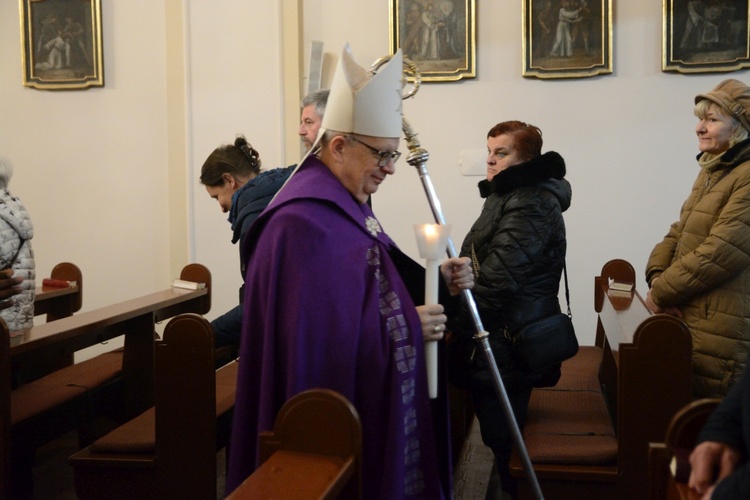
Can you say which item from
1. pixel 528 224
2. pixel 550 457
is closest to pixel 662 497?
pixel 550 457

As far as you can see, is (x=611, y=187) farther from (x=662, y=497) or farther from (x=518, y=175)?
(x=662, y=497)

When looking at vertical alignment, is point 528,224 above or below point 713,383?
above

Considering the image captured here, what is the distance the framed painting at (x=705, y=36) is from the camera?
598 cm

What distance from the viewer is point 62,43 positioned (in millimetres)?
7004

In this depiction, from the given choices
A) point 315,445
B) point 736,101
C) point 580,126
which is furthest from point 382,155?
point 580,126

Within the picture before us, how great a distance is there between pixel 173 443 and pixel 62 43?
4877 mm

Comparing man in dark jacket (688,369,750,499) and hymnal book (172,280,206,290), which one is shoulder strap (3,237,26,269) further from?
man in dark jacket (688,369,750,499)

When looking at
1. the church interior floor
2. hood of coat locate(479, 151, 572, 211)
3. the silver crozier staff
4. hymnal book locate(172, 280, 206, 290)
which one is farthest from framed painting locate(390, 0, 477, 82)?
the silver crozier staff

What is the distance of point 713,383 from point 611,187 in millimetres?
3513

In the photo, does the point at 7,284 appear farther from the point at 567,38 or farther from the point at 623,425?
the point at 567,38

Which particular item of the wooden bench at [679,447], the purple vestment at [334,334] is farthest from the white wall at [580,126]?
the wooden bench at [679,447]

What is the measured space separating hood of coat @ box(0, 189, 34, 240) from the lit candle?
8.60 feet

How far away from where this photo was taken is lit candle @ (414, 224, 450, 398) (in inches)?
90.7

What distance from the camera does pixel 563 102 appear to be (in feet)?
20.9
